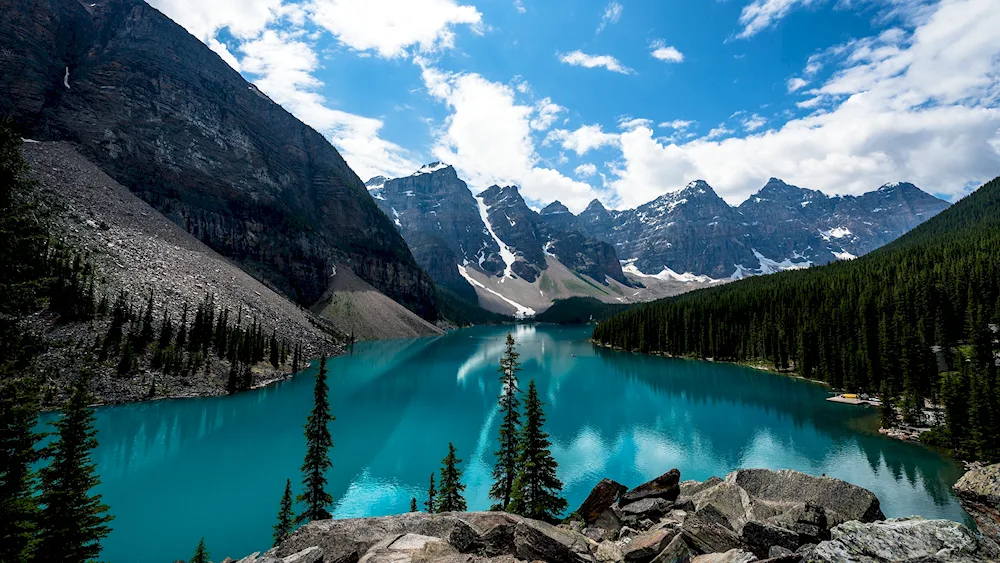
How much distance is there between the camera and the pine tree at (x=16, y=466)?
1143 centimetres

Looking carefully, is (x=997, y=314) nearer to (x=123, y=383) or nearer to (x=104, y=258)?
(x=123, y=383)

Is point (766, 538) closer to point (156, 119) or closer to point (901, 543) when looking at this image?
point (901, 543)

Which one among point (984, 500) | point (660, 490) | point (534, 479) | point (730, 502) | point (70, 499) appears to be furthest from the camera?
point (534, 479)

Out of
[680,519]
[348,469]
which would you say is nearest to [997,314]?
[680,519]

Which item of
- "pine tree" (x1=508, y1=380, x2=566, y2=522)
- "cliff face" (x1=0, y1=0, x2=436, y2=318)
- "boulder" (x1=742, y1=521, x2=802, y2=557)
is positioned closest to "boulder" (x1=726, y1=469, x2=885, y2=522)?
"boulder" (x1=742, y1=521, x2=802, y2=557)

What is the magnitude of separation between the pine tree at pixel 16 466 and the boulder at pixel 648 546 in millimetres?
17141

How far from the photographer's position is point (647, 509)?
19.2 metres

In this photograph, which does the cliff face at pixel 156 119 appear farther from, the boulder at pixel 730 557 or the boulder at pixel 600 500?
the boulder at pixel 730 557

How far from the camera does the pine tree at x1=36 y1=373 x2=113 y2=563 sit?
615 inches

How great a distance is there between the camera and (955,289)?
78.2 metres

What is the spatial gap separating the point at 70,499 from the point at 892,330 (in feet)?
330

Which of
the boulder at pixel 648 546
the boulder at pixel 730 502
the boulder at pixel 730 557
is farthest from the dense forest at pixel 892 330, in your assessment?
the boulder at pixel 730 557

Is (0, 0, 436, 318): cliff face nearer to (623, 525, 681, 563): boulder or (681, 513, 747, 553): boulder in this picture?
(623, 525, 681, 563): boulder

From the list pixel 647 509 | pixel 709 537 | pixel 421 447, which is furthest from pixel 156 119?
pixel 709 537
